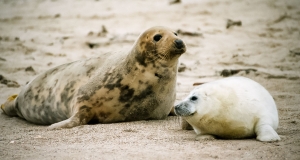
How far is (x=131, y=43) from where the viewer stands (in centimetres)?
770

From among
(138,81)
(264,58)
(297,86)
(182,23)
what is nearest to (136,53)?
(138,81)

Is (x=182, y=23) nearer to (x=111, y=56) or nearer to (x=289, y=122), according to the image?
(x=111, y=56)

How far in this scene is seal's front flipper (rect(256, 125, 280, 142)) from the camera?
116 inches

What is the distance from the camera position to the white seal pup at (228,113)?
3.07m

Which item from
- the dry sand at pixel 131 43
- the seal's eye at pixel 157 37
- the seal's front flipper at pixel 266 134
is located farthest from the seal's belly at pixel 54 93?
the seal's front flipper at pixel 266 134

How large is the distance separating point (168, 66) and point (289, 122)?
3.43 feet

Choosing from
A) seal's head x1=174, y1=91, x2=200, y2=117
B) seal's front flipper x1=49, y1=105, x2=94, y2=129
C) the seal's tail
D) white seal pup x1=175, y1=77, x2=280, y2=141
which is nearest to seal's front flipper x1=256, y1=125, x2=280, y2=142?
white seal pup x1=175, y1=77, x2=280, y2=141

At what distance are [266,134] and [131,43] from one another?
16.1 ft

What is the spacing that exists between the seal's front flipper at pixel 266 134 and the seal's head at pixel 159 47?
1.08 m

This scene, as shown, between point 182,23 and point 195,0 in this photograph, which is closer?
point 182,23

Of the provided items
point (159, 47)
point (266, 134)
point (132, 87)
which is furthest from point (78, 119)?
point (266, 134)

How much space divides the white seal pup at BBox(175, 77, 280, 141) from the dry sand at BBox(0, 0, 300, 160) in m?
0.09

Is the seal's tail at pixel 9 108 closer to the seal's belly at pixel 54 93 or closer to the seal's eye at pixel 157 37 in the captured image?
the seal's belly at pixel 54 93

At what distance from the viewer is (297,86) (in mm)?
5152
